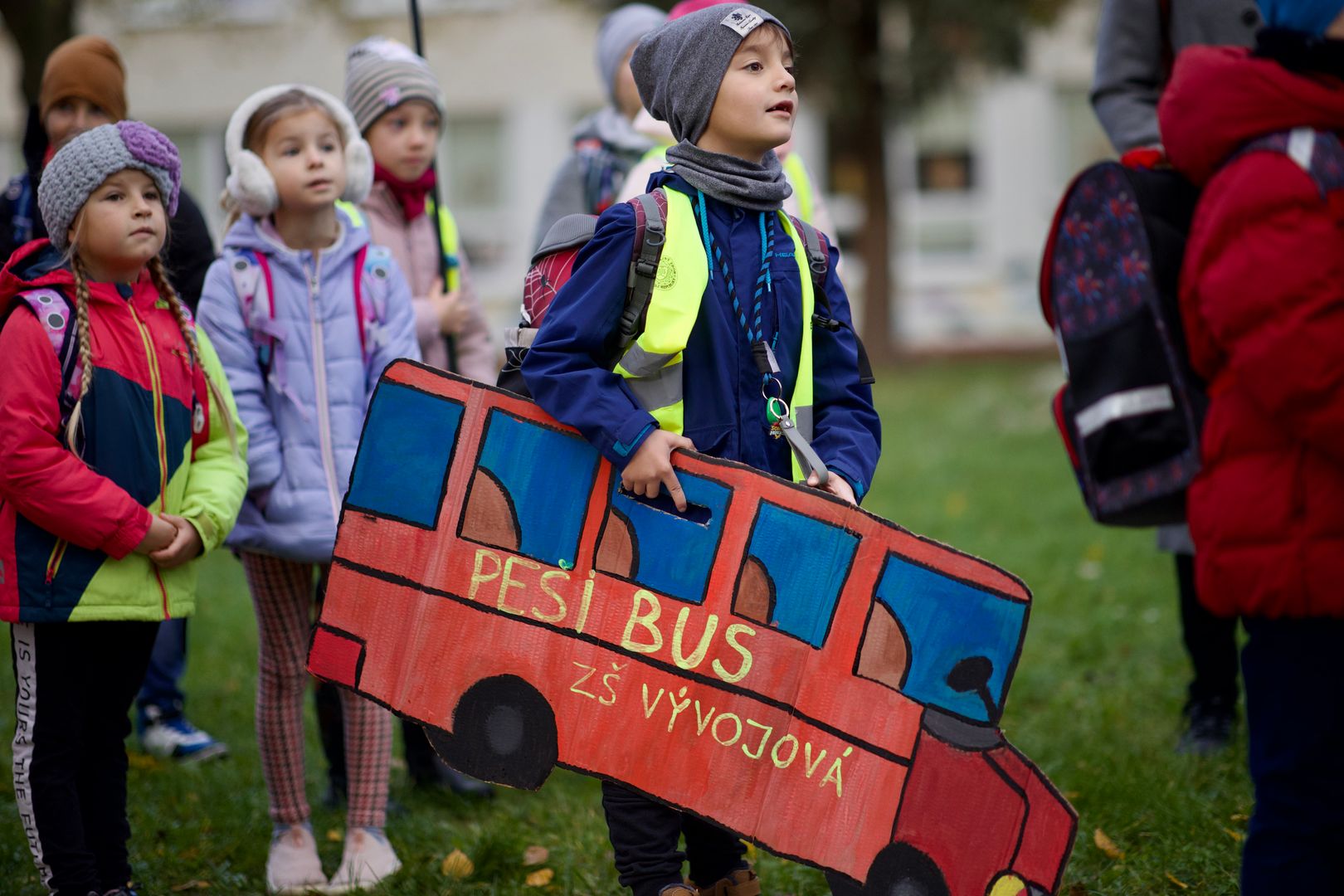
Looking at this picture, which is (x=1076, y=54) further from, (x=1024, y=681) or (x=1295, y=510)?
(x=1295, y=510)

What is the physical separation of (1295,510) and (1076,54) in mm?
20914

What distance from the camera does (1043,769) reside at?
14.7ft

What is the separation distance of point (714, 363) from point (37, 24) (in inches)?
385

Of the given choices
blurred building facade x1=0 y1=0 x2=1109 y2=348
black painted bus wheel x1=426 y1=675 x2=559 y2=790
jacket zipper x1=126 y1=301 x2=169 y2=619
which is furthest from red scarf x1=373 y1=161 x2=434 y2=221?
blurred building facade x1=0 y1=0 x2=1109 y2=348

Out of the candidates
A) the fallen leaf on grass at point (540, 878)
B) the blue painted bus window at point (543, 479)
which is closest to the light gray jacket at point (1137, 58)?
the blue painted bus window at point (543, 479)

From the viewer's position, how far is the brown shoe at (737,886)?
3.29 metres

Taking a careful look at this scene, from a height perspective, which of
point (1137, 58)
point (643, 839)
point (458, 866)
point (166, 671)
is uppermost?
point (1137, 58)

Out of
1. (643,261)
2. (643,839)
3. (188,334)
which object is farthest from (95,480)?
(643,839)

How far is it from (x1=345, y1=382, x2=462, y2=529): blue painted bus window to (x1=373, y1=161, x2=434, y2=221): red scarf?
146 centimetres

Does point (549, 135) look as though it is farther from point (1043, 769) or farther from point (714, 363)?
point (714, 363)

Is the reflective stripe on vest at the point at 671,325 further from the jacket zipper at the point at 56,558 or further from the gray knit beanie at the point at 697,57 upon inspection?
the jacket zipper at the point at 56,558

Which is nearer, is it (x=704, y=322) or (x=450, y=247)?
(x=704, y=322)

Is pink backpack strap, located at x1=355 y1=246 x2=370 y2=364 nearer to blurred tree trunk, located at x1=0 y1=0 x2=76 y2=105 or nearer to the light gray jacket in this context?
the light gray jacket

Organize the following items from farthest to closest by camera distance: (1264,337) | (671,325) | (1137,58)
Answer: (1137,58) < (671,325) < (1264,337)
